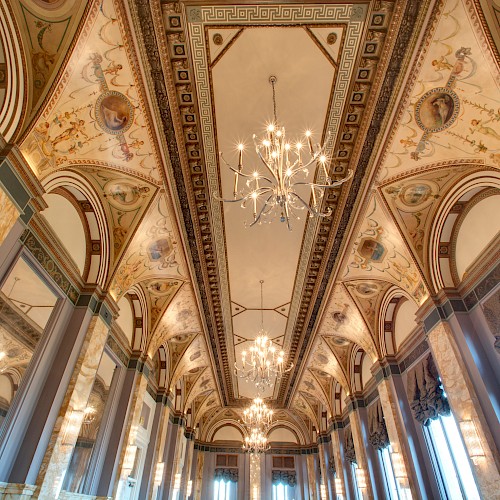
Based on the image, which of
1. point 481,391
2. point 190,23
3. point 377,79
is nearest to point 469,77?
point 377,79

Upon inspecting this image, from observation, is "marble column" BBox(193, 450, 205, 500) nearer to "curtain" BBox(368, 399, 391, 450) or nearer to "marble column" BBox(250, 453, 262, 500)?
"marble column" BBox(250, 453, 262, 500)

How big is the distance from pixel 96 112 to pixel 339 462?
620 inches

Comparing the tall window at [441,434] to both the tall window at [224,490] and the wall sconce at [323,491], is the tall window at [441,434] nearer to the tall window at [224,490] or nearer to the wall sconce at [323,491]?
the wall sconce at [323,491]

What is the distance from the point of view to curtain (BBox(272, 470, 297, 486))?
19422 millimetres

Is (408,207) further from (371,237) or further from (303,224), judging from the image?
(303,224)

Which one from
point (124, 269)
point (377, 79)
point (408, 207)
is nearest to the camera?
point (377, 79)

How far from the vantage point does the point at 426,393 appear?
8.42 metres

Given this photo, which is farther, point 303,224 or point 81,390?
point 303,224

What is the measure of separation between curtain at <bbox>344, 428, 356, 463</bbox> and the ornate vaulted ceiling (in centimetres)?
752

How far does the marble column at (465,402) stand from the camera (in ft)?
18.7

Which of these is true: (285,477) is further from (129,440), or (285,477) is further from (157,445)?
(129,440)

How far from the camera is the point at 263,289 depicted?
11.1 metres

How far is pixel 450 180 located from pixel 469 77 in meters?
2.17

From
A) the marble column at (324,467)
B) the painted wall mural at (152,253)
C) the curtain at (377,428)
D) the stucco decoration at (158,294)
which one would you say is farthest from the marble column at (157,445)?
the marble column at (324,467)
